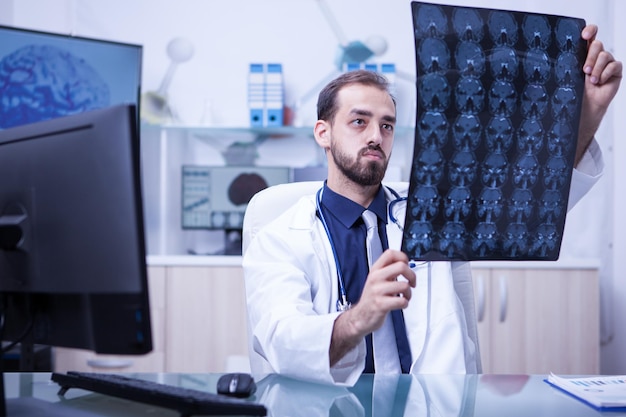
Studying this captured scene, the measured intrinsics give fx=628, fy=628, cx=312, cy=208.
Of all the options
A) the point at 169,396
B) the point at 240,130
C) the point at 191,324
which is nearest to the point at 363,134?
the point at 169,396

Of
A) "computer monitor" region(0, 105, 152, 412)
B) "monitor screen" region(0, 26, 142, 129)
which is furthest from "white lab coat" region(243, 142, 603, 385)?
"monitor screen" region(0, 26, 142, 129)

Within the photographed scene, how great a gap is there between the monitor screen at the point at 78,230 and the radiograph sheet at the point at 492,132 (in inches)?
20.1

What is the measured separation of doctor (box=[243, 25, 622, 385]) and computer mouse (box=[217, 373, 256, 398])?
0.19 m

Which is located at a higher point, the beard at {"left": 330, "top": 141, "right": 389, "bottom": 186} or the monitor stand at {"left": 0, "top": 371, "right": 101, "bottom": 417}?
the beard at {"left": 330, "top": 141, "right": 389, "bottom": 186}

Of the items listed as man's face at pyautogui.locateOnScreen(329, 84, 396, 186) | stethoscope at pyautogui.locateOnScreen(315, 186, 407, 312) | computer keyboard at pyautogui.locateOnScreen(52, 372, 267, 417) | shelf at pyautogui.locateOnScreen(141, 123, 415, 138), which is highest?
shelf at pyautogui.locateOnScreen(141, 123, 415, 138)

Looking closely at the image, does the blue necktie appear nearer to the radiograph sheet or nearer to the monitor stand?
the radiograph sheet

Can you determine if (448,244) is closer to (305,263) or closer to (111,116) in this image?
(305,263)

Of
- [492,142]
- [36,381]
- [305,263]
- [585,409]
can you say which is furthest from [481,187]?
[36,381]

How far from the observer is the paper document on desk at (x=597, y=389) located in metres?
0.96

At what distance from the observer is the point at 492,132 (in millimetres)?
1125

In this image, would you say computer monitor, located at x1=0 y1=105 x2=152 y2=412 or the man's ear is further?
the man's ear

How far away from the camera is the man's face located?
1.66 m

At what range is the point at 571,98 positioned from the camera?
3.85ft

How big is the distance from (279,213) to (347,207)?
7.0 inches
